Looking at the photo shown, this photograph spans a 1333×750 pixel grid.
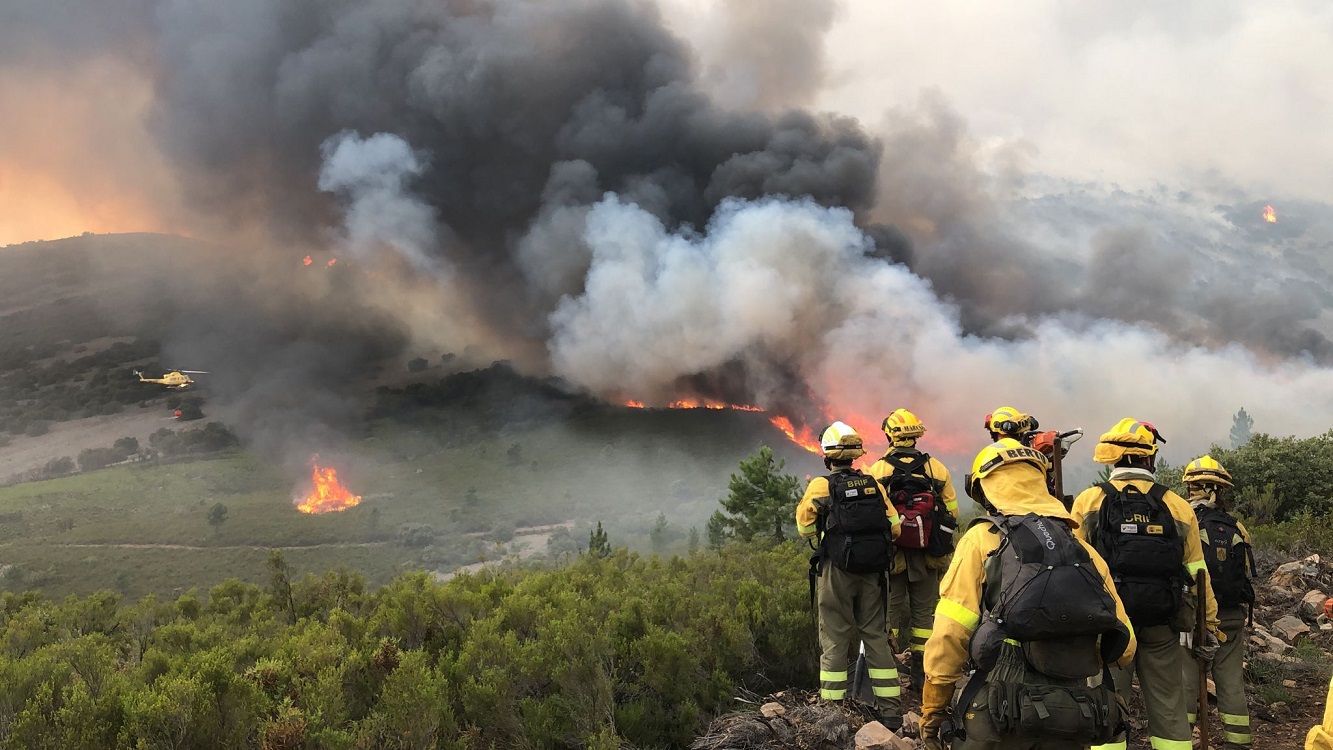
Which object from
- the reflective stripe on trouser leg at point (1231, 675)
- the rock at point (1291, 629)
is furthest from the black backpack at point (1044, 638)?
→ the rock at point (1291, 629)

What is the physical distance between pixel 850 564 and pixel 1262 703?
16.3ft

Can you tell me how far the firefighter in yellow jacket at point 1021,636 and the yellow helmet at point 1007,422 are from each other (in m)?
2.69

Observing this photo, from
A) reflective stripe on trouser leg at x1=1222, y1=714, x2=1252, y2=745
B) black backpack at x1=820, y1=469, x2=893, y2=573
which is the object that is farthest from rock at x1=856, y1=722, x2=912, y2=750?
reflective stripe on trouser leg at x1=1222, y1=714, x2=1252, y2=745

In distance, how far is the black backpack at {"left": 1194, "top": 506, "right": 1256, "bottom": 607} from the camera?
6125mm

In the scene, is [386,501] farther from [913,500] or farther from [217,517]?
[913,500]

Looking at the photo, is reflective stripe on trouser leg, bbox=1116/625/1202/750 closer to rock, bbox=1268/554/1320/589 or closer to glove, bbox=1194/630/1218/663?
glove, bbox=1194/630/1218/663

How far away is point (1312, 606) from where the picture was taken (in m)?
9.79

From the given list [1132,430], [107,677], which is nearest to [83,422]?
[107,677]

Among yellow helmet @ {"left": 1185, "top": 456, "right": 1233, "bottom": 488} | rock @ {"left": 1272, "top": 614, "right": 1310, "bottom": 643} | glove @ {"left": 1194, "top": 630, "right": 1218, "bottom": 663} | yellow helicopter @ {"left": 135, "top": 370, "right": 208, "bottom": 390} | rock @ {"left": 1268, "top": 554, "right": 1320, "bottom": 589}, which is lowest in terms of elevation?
rock @ {"left": 1272, "top": 614, "right": 1310, "bottom": 643}

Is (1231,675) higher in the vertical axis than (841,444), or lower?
lower

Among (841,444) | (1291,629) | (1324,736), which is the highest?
(841,444)

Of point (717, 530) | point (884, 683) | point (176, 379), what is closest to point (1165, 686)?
point (884, 683)

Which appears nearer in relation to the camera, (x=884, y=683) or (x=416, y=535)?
(x=884, y=683)

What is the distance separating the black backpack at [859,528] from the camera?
6.12 metres
